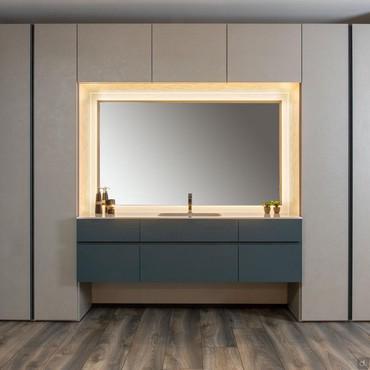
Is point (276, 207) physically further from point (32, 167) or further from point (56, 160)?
point (32, 167)

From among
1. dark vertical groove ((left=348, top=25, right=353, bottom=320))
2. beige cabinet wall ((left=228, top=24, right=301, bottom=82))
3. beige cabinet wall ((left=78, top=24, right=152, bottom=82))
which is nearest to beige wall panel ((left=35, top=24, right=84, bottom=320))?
beige cabinet wall ((left=78, top=24, right=152, bottom=82))

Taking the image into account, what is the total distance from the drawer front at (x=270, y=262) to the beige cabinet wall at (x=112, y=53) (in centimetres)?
177

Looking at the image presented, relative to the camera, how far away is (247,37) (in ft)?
12.6

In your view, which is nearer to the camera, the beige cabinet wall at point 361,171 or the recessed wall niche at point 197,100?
the beige cabinet wall at point 361,171

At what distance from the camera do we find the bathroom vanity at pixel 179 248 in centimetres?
381

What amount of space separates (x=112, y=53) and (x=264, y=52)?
1.29 metres

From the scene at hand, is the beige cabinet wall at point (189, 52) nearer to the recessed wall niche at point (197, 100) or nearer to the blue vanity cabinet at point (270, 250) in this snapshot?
the recessed wall niche at point (197, 100)

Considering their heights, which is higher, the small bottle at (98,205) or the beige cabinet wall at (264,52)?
the beige cabinet wall at (264,52)

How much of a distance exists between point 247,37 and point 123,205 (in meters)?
1.90

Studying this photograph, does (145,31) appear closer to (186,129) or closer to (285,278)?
(186,129)

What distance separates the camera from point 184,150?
4.34m

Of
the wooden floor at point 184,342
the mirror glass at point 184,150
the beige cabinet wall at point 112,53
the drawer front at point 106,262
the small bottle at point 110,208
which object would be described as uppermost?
the beige cabinet wall at point 112,53

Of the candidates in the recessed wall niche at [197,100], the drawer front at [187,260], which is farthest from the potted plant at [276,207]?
the drawer front at [187,260]

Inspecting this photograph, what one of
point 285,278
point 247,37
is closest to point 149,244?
point 285,278
